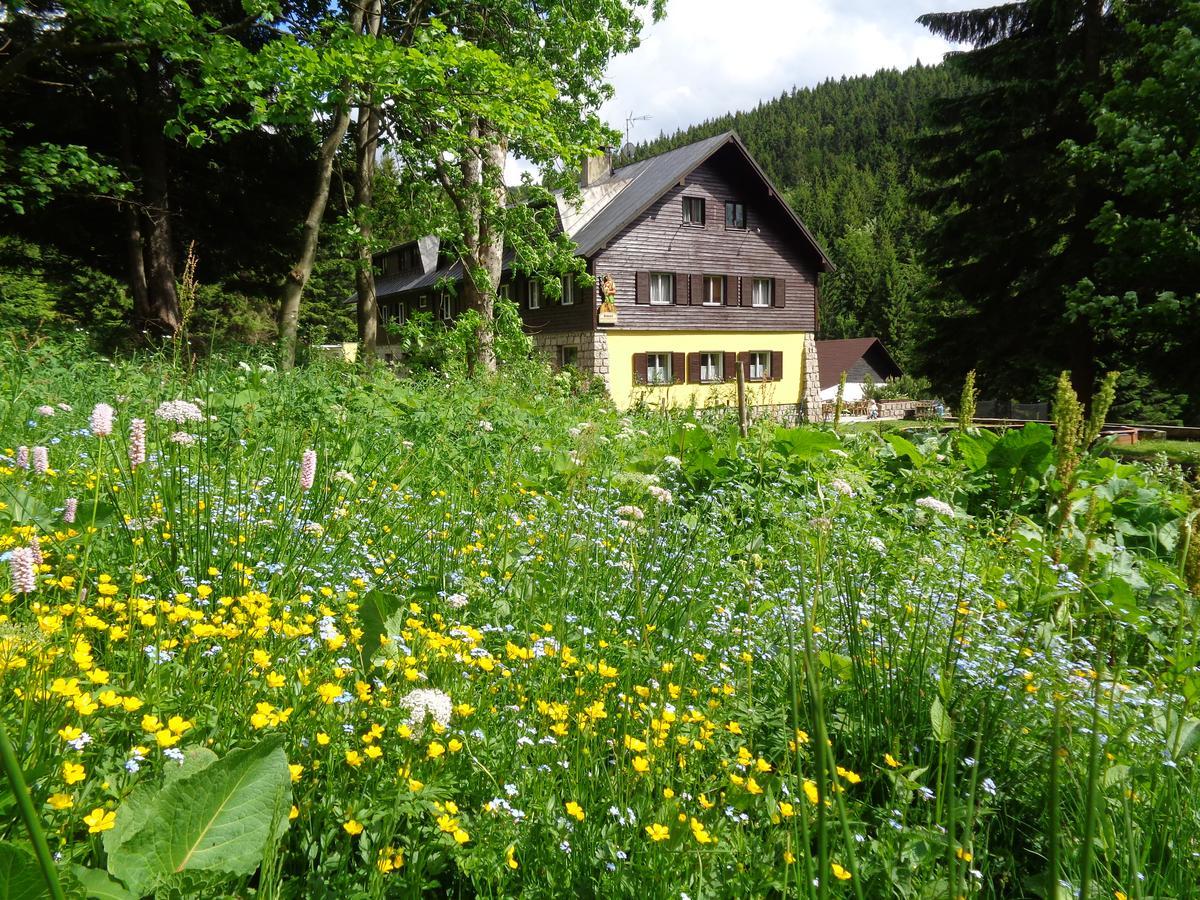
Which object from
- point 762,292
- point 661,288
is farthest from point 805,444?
point 762,292

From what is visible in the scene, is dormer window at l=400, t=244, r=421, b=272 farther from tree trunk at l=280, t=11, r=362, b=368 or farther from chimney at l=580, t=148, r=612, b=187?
tree trunk at l=280, t=11, r=362, b=368

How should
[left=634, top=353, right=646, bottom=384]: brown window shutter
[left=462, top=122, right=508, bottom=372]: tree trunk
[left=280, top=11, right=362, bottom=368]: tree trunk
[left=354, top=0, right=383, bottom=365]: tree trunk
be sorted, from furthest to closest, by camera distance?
[left=634, top=353, right=646, bottom=384]: brown window shutter < [left=354, top=0, right=383, bottom=365]: tree trunk < [left=462, top=122, right=508, bottom=372]: tree trunk < [left=280, top=11, right=362, bottom=368]: tree trunk

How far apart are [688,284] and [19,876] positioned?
102ft

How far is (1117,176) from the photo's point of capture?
19797 mm

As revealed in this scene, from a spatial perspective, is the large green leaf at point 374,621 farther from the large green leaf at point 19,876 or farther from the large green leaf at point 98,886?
the large green leaf at point 19,876

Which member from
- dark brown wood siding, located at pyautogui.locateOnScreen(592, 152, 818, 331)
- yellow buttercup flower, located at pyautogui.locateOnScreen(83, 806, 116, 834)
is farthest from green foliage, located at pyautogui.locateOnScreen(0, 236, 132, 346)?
yellow buttercup flower, located at pyautogui.locateOnScreen(83, 806, 116, 834)

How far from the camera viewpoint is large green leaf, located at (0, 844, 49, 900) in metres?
0.89

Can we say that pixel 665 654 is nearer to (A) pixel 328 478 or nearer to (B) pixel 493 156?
(A) pixel 328 478

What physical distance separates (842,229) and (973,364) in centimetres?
8200

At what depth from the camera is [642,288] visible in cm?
2934

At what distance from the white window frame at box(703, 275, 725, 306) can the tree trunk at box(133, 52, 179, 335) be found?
21.3 m

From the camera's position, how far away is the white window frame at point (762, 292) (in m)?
32.7

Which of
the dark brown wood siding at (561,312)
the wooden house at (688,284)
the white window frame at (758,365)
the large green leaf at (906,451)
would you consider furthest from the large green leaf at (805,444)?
the white window frame at (758,365)

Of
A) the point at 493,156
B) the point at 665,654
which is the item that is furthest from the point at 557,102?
the point at 665,654
